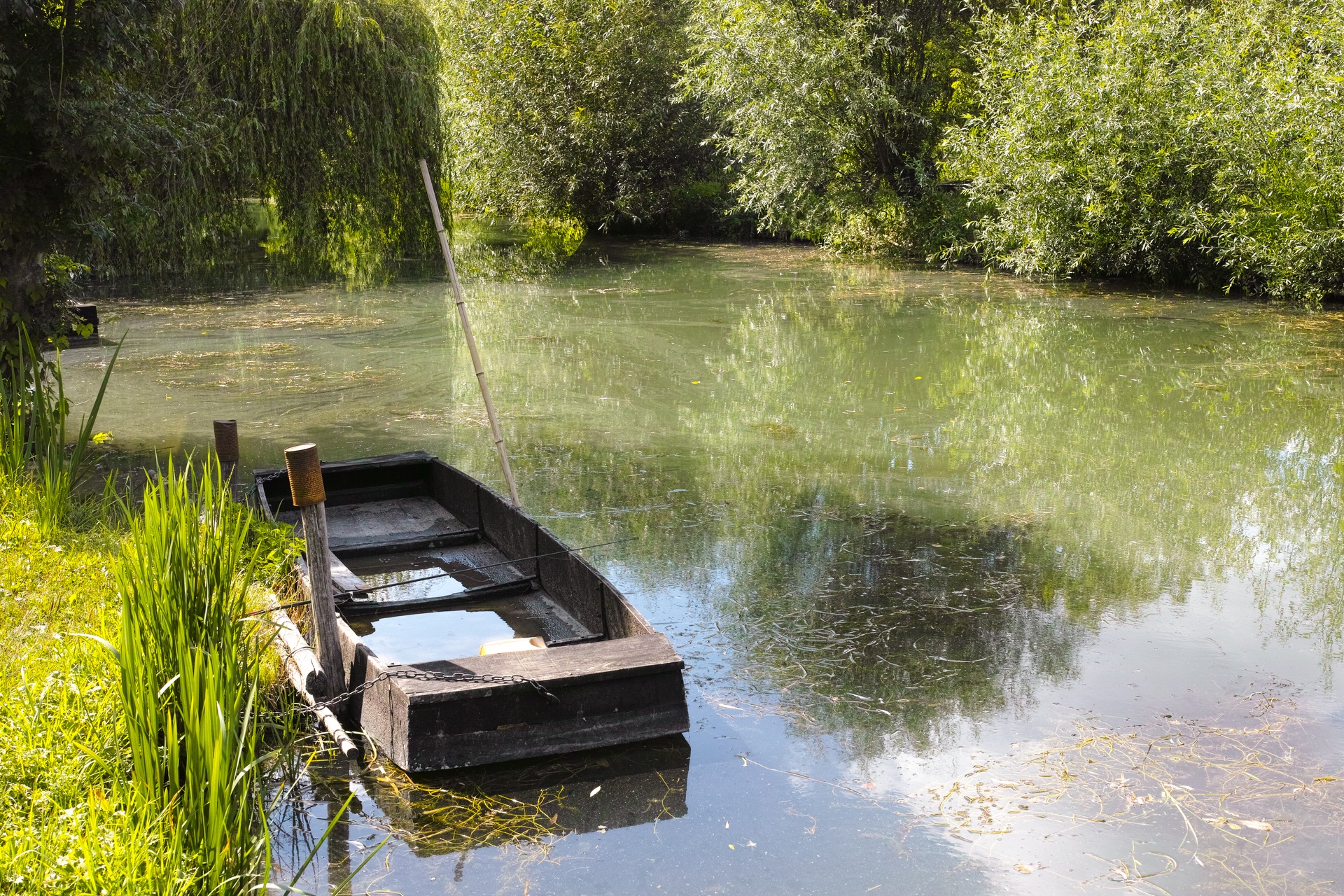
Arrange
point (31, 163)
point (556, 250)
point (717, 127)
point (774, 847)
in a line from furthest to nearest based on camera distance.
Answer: point (717, 127), point (556, 250), point (31, 163), point (774, 847)

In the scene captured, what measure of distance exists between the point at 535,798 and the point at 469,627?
5.06 ft

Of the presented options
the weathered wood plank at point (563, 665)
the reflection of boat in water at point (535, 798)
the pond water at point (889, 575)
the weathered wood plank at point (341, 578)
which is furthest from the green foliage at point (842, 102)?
the reflection of boat in water at point (535, 798)

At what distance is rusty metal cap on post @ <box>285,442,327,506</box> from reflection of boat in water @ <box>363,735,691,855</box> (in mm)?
991

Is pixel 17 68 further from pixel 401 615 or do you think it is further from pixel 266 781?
pixel 266 781

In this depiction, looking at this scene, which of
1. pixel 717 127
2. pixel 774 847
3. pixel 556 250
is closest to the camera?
pixel 774 847

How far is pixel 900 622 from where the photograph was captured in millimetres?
5551

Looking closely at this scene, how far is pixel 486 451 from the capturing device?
341 inches

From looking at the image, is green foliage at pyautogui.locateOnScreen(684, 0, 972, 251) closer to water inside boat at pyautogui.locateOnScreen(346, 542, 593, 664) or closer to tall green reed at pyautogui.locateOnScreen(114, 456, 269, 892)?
water inside boat at pyautogui.locateOnScreen(346, 542, 593, 664)

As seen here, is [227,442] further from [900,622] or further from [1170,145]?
[1170,145]

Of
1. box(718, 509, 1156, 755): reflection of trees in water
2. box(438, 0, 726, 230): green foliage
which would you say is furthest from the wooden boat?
box(438, 0, 726, 230): green foliage

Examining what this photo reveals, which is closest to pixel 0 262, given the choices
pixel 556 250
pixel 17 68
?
pixel 17 68

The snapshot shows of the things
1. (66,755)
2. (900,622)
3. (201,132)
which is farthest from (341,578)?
(201,132)

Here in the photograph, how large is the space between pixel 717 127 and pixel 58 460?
22.2 meters

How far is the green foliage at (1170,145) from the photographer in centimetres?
1438
